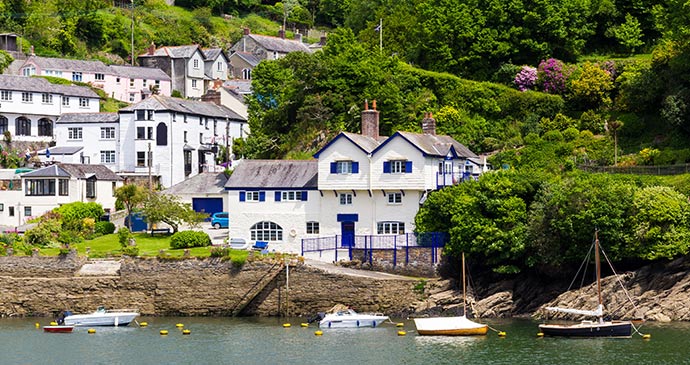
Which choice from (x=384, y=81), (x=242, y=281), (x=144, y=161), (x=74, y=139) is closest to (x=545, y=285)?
(x=242, y=281)

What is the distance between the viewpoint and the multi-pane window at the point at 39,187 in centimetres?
9425

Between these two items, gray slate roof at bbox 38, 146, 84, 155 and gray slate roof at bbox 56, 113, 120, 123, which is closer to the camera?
gray slate roof at bbox 38, 146, 84, 155

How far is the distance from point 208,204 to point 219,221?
351 centimetres

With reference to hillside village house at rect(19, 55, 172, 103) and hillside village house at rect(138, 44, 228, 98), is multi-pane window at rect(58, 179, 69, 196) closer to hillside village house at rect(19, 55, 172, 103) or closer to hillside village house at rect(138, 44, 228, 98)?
hillside village house at rect(19, 55, 172, 103)

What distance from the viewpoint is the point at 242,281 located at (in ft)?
235

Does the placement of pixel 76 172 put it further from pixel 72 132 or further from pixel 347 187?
pixel 347 187

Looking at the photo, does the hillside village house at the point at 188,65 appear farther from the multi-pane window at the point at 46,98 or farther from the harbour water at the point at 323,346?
the harbour water at the point at 323,346

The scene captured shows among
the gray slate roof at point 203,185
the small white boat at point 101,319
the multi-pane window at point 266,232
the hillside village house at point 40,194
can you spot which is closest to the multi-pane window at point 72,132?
the hillside village house at point 40,194

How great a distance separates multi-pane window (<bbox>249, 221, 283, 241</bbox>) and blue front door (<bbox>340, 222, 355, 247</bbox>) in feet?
13.7

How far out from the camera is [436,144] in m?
79.6

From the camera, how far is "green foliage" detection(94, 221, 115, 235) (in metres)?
86.3

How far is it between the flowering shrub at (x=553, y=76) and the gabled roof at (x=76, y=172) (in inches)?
1383

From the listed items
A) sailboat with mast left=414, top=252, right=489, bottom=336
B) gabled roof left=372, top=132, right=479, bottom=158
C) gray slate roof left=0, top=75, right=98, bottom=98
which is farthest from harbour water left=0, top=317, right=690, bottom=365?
gray slate roof left=0, top=75, right=98, bottom=98

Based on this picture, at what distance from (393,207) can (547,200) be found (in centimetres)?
1139
